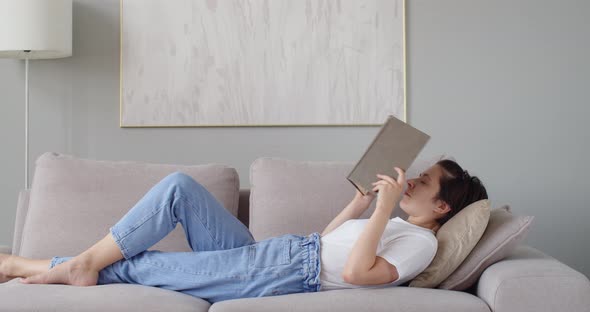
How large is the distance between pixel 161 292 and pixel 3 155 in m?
1.95

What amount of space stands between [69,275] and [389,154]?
3.44 ft

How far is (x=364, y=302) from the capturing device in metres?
2.04

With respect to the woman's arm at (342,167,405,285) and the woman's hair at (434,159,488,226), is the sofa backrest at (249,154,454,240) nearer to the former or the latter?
the woman's hair at (434,159,488,226)

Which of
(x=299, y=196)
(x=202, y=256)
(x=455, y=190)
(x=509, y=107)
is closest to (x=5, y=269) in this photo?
(x=202, y=256)

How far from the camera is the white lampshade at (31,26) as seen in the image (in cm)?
324

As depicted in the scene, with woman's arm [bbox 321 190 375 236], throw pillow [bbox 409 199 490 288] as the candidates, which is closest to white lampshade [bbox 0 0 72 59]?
woman's arm [bbox 321 190 375 236]

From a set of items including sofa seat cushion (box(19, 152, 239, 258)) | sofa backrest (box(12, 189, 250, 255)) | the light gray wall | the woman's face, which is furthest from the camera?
the light gray wall

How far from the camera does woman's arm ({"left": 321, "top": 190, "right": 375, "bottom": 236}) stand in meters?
2.46

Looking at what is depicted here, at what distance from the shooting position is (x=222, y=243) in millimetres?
2352

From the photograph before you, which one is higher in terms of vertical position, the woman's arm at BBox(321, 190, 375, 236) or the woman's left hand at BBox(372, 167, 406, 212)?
the woman's left hand at BBox(372, 167, 406, 212)

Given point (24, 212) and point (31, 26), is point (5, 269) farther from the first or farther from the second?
point (31, 26)

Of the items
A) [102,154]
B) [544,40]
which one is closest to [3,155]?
[102,154]

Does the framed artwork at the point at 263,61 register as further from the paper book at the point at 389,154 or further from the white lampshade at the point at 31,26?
the paper book at the point at 389,154

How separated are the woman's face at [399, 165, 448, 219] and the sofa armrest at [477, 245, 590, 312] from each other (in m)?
0.37
